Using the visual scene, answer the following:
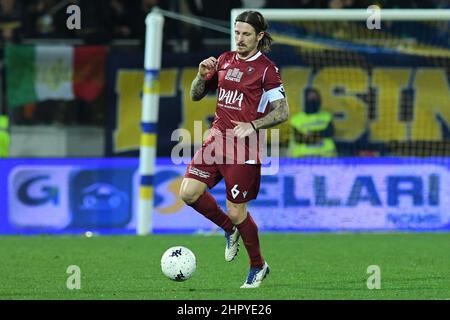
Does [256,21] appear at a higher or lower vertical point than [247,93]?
higher


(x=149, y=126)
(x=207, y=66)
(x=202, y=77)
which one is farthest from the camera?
(x=149, y=126)

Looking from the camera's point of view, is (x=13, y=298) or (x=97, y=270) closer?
(x=13, y=298)

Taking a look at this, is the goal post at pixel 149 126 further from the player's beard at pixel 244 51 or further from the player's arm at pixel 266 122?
the player's arm at pixel 266 122

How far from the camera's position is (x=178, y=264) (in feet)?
29.8

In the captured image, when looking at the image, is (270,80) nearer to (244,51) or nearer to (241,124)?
(244,51)

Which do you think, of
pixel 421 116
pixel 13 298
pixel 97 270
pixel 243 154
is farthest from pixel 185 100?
pixel 13 298

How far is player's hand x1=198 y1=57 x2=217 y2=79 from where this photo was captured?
30.6 ft

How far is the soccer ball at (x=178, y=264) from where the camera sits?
9.08 m

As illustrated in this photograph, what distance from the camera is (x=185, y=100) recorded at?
16.6 metres

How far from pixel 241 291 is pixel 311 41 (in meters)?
8.30

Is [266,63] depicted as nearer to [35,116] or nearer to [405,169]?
[405,169]

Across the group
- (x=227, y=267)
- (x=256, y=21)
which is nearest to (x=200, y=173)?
(x=256, y=21)

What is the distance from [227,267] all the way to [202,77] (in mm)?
2067
